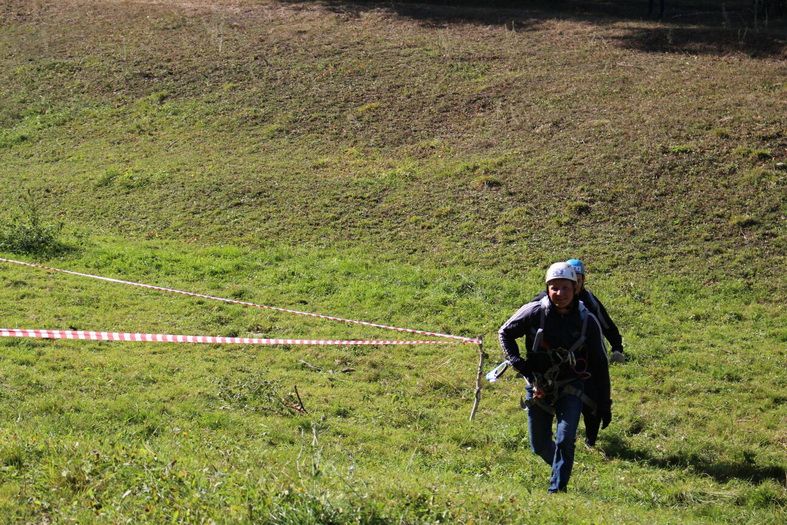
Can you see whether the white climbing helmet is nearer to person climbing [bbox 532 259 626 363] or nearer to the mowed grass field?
person climbing [bbox 532 259 626 363]

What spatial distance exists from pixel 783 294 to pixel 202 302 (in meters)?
9.02

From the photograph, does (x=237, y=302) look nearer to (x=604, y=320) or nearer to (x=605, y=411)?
(x=604, y=320)

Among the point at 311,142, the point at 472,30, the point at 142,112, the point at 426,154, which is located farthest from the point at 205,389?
the point at 472,30

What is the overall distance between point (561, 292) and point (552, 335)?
42 cm

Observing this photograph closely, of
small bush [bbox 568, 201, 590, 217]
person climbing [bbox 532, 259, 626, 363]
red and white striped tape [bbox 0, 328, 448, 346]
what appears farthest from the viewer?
small bush [bbox 568, 201, 590, 217]

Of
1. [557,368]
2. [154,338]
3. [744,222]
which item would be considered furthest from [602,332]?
[744,222]

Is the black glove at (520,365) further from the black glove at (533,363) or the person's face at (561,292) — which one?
the person's face at (561,292)

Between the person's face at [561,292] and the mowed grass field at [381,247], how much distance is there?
154 cm

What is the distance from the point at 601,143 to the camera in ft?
63.6

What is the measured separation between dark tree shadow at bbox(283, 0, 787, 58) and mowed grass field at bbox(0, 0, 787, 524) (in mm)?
226

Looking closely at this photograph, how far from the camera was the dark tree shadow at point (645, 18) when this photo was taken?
26688mm

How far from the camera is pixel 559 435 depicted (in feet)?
22.8

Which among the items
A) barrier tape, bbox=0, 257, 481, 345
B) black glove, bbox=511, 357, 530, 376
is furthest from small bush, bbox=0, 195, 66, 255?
black glove, bbox=511, 357, 530, 376

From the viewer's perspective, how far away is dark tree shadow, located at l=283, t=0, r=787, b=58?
26688mm
